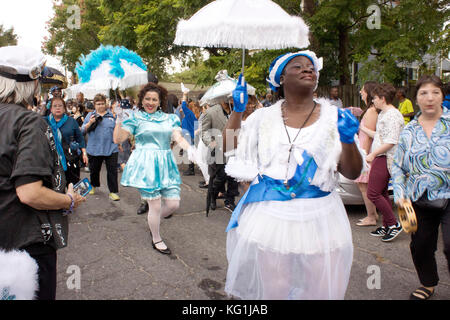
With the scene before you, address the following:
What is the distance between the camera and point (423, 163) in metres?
3.14

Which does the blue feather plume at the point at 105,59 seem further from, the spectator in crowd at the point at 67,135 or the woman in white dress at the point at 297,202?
the woman in white dress at the point at 297,202

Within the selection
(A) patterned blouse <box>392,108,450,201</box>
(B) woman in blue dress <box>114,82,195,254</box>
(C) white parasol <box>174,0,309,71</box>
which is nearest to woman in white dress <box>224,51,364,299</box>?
(C) white parasol <box>174,0,309,71</box>

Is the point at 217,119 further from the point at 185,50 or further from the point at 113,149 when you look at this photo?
the point at 185,50

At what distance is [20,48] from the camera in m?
2.08

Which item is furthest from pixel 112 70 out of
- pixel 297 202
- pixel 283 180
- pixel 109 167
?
pixel 297 202

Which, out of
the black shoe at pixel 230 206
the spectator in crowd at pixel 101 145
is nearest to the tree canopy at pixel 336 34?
the spectator in crowd at pixel 101 145

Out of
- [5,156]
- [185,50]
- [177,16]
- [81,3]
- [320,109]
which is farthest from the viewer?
[81,3]

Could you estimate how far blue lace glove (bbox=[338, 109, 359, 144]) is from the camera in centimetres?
214

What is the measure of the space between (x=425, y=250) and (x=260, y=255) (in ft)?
6.28

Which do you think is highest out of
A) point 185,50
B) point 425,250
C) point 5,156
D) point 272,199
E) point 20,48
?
point 185,50

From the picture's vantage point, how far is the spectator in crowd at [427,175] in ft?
10.0

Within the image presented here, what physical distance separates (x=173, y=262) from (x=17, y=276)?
2.48 meters

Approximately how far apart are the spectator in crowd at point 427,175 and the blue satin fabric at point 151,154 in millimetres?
2585
